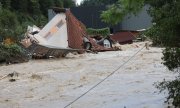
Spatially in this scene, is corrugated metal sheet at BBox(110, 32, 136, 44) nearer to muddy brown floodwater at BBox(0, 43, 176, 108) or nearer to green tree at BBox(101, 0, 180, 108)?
muddy brown floodwater at BBox(0, 43, 176, 108)

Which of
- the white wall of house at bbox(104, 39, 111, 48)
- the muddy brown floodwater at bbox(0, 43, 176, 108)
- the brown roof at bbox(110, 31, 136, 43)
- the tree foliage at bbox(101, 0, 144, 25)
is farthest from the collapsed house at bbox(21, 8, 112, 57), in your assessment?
the tree foliage at bbox(101, 0, 144, 25)

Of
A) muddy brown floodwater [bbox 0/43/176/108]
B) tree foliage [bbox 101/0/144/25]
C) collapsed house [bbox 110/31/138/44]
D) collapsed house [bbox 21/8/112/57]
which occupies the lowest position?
muddy brown floodwater [bbox 0/43/176/108]

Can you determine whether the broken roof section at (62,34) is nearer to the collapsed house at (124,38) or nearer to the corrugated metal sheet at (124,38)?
the collapsed house at (124,38)

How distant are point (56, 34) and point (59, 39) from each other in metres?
0.34

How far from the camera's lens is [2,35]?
1014 inches

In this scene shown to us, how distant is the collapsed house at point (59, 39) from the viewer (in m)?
22.8

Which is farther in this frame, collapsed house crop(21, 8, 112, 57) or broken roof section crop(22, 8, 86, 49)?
broken roof section crop(22, 8, 86, 49)

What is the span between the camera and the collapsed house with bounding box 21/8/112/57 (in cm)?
2275

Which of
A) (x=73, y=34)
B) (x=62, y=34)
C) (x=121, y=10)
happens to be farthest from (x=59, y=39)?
(x=121, y=10)

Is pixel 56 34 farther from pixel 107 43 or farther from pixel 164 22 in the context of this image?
pixel 164 22

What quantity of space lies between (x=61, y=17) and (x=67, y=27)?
1.01 metres

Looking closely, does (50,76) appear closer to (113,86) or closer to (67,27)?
(113,86)

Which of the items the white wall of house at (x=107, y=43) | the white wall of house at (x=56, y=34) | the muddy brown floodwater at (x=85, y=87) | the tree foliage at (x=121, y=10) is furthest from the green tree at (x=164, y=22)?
the white wall of house at (x=107, y=43)

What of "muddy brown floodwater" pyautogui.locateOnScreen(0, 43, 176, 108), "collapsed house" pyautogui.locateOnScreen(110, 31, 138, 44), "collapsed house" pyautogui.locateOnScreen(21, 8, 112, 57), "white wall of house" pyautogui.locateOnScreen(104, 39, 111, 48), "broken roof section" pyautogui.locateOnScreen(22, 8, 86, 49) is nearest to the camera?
"muddy brown floodwater" pyautogui.locateOnScreen(0, 43, 176, 108)
